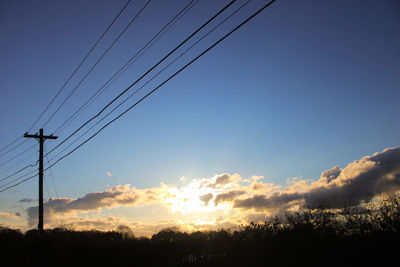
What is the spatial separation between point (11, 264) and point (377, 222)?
69.3 feet

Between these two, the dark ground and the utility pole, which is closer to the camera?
the dark ground

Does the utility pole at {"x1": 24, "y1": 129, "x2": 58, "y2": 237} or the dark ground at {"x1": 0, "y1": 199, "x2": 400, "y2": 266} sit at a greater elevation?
the utility pole at {"x1": 24, "y1": 129, "x2": 58, "y2": 237}

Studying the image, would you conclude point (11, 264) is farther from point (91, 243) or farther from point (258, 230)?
point (258, 230)

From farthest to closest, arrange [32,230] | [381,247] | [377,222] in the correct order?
[32,230], [377,222], [381,247]

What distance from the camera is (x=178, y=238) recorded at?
26.8 meters

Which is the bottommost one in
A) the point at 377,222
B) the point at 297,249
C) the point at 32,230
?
the point at 297,249

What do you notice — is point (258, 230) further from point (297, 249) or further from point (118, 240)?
point (118, 240)

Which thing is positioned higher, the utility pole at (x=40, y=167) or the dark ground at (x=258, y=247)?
the utility pole at (x=40, y=167)

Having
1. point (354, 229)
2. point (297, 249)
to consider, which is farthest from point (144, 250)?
point (354, 229)

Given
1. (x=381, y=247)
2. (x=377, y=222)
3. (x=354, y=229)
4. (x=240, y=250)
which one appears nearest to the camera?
(x=381, y=247)

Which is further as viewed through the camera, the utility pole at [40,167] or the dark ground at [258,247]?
the utility pole at [40,167]

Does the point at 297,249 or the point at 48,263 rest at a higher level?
the point at 48,263

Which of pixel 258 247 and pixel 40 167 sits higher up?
pixel 40 167

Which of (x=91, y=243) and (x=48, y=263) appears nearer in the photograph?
(x=48, y=263)
